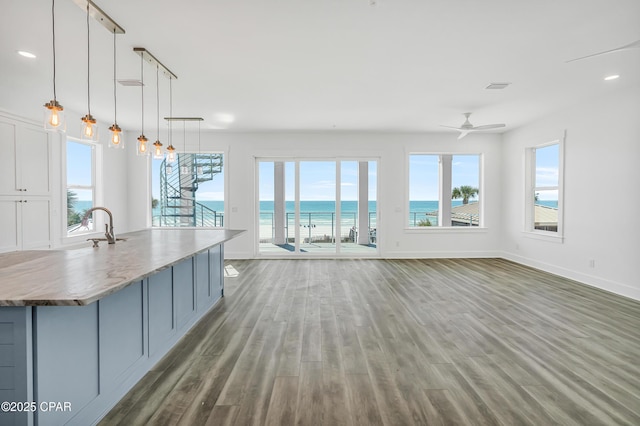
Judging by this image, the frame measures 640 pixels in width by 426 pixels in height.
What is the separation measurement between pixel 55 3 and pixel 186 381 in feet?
10.2

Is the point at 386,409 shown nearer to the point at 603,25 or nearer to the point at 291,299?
the point at 291,299

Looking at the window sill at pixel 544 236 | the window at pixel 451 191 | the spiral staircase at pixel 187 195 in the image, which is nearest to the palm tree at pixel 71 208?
the spiral staircase at pixel 187 195

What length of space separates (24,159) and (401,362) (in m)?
5.58

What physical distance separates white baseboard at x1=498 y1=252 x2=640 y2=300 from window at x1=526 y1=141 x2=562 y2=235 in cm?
64

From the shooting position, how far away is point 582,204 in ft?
16.8

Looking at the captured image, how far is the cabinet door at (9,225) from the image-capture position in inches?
164

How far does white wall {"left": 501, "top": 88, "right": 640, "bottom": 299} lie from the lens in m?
4.36

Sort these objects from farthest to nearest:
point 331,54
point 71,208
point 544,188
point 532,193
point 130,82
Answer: point 532,193 < point 544,188 < point 71,208 < point 130,82 < point 331,54

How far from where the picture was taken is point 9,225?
426cm

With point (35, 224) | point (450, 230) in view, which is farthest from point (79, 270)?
point (450, 230)

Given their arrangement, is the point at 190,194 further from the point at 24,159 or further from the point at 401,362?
the point at 401,362

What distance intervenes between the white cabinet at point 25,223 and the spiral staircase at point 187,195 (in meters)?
2.51

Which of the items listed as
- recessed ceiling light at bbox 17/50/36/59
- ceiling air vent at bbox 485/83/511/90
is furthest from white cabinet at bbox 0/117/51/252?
ceiling air vent at bbox 485/83/511/90

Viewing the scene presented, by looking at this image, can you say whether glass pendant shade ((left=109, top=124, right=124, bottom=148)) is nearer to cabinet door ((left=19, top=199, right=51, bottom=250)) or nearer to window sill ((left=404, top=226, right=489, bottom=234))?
cabinet door ((left=19, top=199, right=51, bottom=250))
